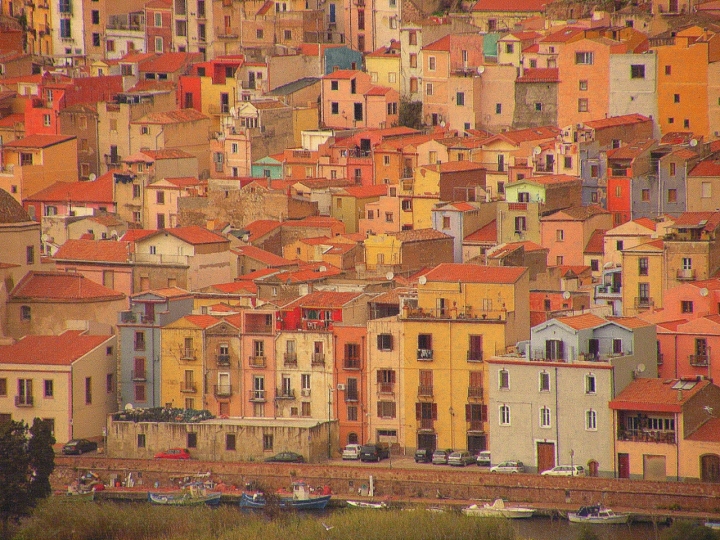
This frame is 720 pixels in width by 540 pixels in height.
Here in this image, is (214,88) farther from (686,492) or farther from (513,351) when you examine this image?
(686,492)

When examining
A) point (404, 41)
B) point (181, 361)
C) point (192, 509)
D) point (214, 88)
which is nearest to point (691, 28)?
point (404, 41)

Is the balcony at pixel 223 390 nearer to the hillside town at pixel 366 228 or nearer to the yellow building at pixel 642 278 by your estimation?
the hillside town at pixel 366 228

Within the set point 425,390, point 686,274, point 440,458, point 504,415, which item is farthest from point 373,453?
point 686,274

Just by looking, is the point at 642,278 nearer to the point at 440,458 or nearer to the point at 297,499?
the point at 440,458

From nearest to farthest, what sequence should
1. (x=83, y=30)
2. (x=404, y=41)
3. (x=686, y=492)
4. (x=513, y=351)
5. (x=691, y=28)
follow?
(x=686, y=492) → (x=513, y=351) → (x=691, y=28) → (x=404, y=41) → (x=83, y=30)

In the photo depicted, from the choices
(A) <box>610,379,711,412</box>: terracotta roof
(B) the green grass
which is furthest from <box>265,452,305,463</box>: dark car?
(A) <box>610,379,711,412</box>: terracotta roof

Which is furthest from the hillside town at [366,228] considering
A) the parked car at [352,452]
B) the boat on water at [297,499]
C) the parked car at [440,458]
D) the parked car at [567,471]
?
the boat on water at [297,499]
